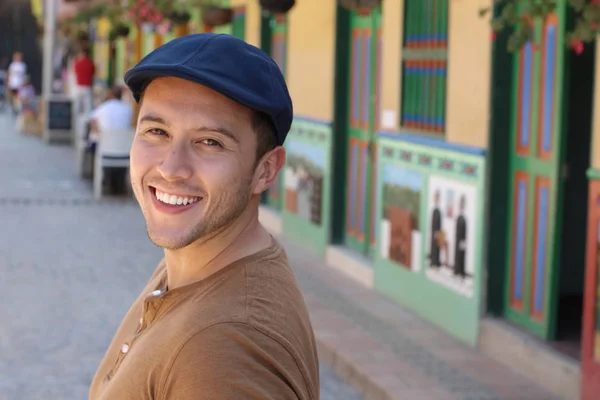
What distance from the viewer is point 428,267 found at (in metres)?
8.48

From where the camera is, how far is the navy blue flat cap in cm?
186

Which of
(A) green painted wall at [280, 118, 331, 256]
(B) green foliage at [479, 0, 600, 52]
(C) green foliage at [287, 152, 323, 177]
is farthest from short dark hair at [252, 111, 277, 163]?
(C) green foliage at [287, 152, 323, 177]

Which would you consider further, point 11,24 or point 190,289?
point 11,24

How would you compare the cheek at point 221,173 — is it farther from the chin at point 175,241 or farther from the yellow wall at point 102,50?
the yellow wall at point 102,50

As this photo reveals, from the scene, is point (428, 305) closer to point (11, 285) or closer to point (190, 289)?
point (11, 285)

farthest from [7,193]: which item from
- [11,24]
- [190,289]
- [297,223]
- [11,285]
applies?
[11,24]

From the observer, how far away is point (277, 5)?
1050 cm

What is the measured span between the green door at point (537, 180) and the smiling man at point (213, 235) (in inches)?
199

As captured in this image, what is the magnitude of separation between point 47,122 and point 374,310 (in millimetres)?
17735

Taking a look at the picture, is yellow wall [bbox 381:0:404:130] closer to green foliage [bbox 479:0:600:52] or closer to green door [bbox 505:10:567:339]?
green door [bbox 505:10:567:339]

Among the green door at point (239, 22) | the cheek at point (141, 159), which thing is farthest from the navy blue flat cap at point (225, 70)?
the green door at point (239, 22)

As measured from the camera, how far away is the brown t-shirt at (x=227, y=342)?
5.71 ft

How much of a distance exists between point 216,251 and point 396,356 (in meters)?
5.35

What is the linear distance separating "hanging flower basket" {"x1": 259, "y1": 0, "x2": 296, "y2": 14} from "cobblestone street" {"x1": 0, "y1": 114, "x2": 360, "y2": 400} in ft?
8.31
